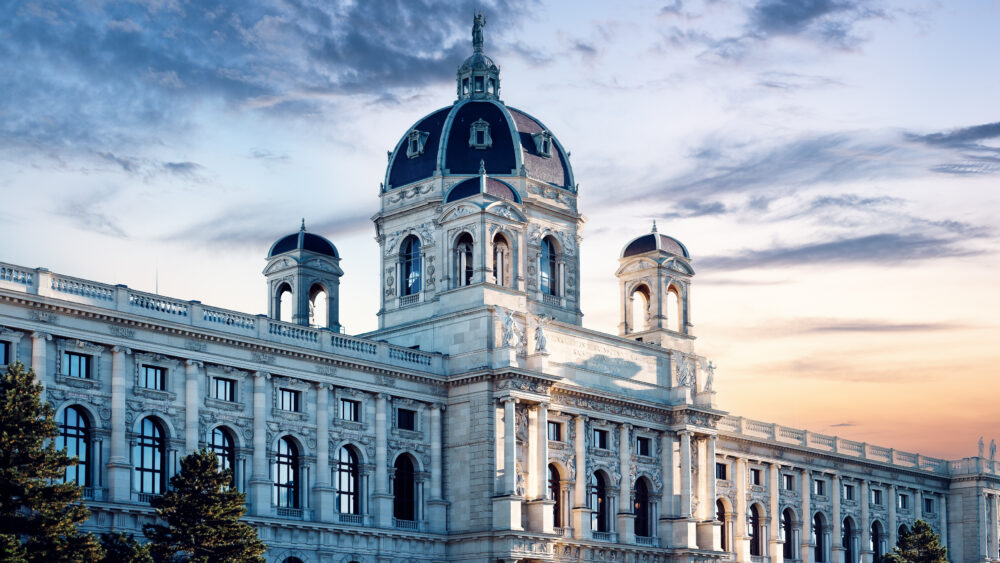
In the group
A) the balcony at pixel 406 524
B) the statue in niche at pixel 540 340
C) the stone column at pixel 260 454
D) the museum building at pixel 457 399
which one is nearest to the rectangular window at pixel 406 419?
the museum building at pixel 457 399

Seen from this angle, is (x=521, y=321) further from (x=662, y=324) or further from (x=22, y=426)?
(x=22, y=426)

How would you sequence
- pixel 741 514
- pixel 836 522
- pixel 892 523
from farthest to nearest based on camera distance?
pixel 892 523, pixel 836 522, pixel 741 514

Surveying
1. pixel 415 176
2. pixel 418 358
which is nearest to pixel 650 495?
pixel 418 358

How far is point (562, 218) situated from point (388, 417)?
24.6m

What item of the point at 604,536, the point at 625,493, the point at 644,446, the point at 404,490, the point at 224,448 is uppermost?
the point at 644,446

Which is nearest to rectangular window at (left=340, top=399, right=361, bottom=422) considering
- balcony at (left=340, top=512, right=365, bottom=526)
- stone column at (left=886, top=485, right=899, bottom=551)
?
balcony at (left=340, top=512, right=365, bottom=526)

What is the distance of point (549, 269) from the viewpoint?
99.6m

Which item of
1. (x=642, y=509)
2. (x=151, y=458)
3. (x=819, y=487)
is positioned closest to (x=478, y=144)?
(x=642, y=509)

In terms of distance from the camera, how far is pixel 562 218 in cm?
10069

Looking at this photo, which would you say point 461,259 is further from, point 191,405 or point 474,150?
point 191,405

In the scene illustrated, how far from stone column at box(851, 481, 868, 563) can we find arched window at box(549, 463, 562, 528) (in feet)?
126

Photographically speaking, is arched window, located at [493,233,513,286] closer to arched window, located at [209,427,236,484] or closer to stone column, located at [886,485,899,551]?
arched window, located at [209,427,236,484]

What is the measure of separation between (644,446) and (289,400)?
26.5 m

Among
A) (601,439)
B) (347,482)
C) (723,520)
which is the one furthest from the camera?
(723,520)
